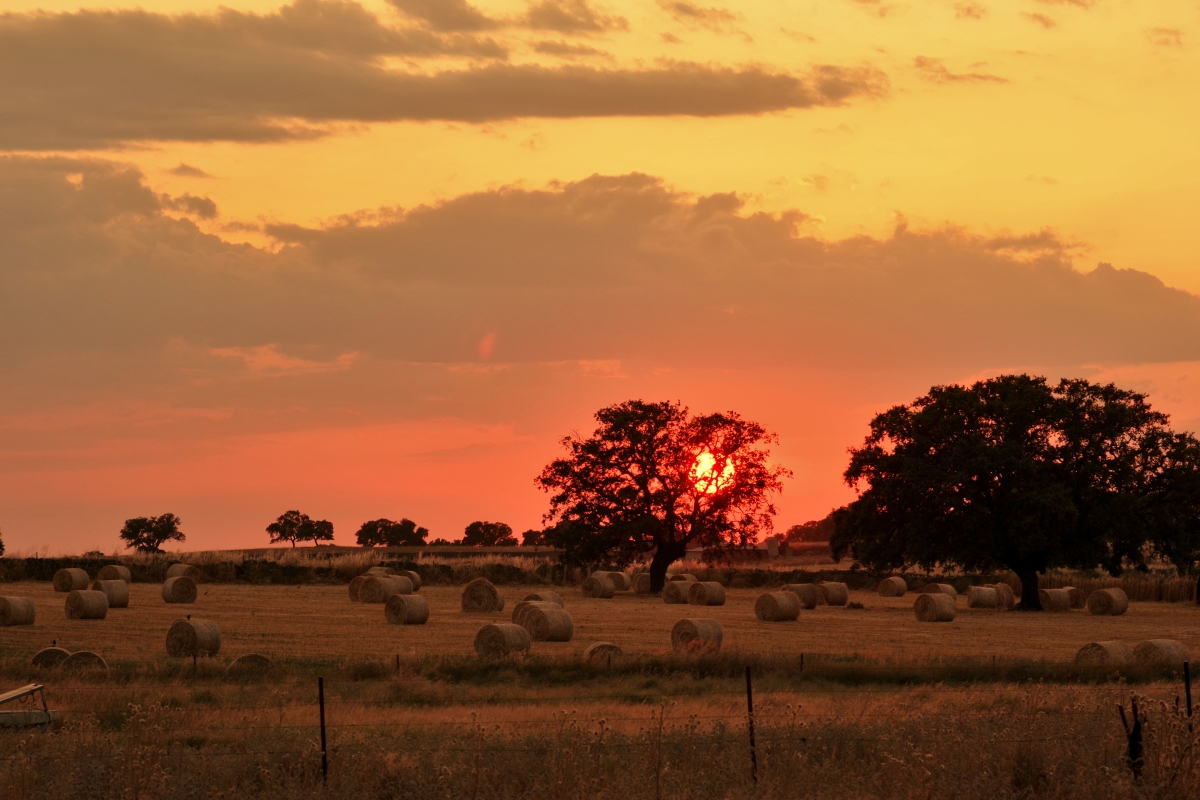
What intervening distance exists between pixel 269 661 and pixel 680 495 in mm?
41226

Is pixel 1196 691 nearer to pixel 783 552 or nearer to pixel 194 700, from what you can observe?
pixel 194 700

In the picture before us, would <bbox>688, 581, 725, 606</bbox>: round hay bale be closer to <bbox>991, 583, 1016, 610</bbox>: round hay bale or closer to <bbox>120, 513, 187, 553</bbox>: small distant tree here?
<bbox>991, 583, 1016, 610</bbox>: round hay bale

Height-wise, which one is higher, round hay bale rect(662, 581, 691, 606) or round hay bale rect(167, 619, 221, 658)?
round hay bale rect(167, 619, 221, 658)

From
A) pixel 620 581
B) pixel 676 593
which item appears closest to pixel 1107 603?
pixel 676 593

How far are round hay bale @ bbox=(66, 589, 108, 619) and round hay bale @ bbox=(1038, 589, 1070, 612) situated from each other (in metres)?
32.4

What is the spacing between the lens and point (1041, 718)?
590 inches

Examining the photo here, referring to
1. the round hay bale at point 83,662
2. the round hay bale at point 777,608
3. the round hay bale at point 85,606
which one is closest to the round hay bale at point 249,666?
the round hay bale at point 83,662

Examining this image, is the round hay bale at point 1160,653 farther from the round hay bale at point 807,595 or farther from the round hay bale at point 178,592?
the round hay bale at point 178,592

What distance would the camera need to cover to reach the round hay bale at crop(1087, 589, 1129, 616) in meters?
46.2

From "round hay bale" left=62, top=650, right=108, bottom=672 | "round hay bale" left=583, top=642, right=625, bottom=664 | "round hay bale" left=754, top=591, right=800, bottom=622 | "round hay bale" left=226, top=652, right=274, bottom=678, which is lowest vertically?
"round hay bale" left=754, top=591, right=800, bottom=622

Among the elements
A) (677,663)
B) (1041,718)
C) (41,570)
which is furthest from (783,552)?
(1041,718)

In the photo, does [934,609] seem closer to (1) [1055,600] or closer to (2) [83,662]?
(1) [1055,600]

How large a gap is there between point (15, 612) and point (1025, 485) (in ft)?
110

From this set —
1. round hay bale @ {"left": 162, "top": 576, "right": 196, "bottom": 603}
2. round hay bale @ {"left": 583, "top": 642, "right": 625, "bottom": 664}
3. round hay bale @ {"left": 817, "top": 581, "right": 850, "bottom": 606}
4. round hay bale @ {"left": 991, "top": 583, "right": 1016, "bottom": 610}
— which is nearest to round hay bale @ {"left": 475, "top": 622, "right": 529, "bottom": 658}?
round hay bale @ {"left": 583, "top": 642, "right": 625, "bottom": 664}
